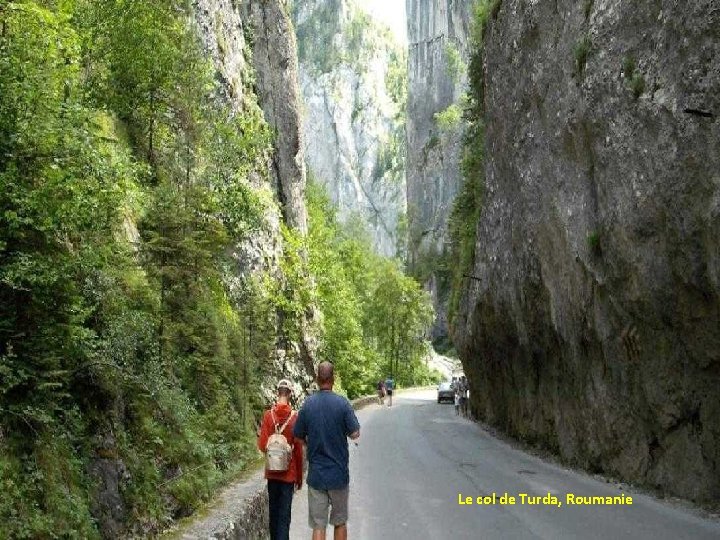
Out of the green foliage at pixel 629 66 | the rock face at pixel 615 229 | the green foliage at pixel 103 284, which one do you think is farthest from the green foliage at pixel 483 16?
the green foliage at pixel 103 284

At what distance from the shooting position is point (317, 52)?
454ft

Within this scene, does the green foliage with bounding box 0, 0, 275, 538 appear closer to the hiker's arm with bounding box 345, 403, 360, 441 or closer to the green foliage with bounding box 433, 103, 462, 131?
the hiker's arm with bounding box 345, 403, 360, 441

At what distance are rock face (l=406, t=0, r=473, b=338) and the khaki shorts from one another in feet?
276

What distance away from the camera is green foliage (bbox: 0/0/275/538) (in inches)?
254

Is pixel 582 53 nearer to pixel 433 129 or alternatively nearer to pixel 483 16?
pixel 483 16

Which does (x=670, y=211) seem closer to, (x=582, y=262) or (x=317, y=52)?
(x=582, y=262)

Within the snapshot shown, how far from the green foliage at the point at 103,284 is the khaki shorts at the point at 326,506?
191cm

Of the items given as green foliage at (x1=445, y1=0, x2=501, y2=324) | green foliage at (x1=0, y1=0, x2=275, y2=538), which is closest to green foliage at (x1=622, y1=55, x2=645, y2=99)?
green foliage at (x1=0, y1=0, x2=275, y2=538)

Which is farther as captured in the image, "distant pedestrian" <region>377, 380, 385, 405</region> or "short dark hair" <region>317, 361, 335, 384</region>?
"distant pedestrian" <region>377, 380, 385, 405</region>

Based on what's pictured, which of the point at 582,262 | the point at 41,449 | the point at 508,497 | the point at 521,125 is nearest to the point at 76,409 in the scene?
the point at 41,449

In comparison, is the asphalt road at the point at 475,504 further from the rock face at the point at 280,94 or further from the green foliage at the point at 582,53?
the rock face at the point at 280,94

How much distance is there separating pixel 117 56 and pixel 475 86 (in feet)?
54.0

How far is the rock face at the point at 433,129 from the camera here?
94.4 meters

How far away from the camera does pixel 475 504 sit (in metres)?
11.7
